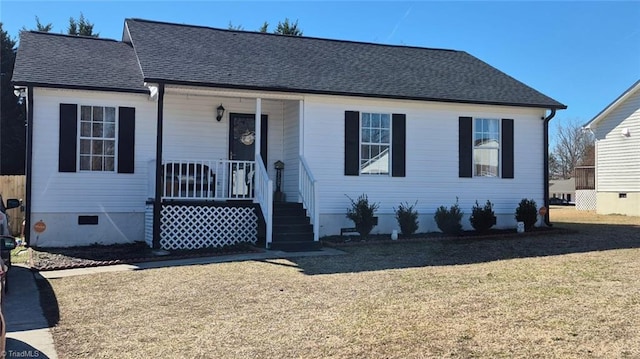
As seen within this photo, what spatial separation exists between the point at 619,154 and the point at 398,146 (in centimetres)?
1308

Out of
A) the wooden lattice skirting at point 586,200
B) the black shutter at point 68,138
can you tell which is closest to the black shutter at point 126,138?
the black shutter at point 68,138

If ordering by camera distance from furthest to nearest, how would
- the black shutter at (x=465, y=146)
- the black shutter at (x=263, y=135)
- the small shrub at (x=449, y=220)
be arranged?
the black shutter at (x=465, y=146) → the black shutter at (x=263, y=135) → the small shrub at (x=449, y=220)

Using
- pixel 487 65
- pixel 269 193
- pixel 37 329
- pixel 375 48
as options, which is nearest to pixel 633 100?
pixel 487 65

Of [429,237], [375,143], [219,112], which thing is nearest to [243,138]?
[219,112]

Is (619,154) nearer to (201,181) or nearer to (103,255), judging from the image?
(201,181)

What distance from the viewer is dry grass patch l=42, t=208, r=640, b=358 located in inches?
189

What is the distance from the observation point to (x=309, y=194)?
12125 millimetres

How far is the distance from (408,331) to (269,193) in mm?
6366

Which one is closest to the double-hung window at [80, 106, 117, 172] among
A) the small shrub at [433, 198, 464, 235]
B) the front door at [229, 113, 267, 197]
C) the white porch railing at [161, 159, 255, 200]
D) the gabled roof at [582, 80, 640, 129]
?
the white porch railing at [161, 159, 255, 200]

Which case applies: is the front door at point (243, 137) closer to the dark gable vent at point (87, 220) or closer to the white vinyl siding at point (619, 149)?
the dark gable vent at point (87, 220)

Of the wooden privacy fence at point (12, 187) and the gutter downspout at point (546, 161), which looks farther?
the gutter downspout at point (546, 161)

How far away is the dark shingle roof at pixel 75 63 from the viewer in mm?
11891

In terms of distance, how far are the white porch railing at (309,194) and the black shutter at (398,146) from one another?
2.43 metres

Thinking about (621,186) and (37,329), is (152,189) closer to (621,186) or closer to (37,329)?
(37,329)
